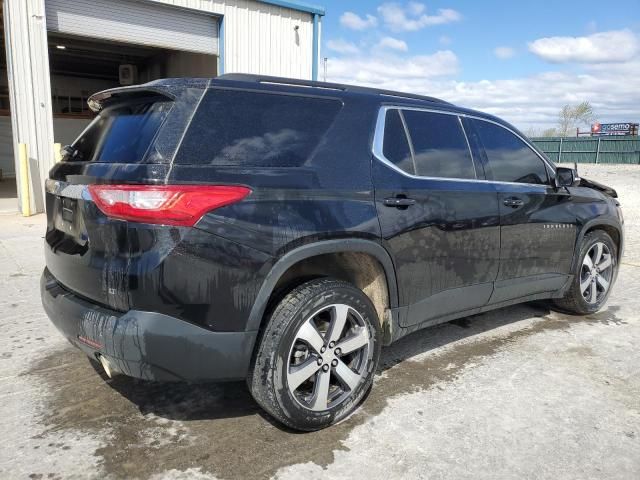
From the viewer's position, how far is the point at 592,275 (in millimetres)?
4719

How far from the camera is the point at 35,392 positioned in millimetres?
3137

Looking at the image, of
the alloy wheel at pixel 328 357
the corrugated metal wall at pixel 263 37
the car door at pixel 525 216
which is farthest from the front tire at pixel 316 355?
the corrugated metal wall at pixel 263 37

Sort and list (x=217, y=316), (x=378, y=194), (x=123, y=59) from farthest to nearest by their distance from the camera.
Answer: (x=123, y=59) → (x=378, y=194) → (x=217, y=316)

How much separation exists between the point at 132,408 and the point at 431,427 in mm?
1711

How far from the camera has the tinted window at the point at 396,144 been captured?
9.95 ft

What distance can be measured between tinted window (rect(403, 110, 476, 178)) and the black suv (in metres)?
0.01

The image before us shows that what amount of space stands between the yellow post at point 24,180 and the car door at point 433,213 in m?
9.43

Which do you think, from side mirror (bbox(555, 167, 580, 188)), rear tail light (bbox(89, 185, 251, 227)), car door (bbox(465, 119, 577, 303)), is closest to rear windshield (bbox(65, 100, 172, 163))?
rear tail light (bbox(89, 185, 251, 227))

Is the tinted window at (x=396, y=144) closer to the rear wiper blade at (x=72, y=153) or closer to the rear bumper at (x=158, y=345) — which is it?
the rear bumper at (x=158, y=345)

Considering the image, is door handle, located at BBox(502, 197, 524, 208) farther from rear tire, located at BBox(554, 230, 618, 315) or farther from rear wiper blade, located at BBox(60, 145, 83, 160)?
rear wiper blade, located at BBox(60, 145, 83, 160)

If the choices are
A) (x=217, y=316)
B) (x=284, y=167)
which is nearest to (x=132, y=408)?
(x=217, y=316)

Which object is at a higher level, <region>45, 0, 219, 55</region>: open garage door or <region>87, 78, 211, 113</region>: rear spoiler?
<region>45, 0, 219, 55</region>: open garage door

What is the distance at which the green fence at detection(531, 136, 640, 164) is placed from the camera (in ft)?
114

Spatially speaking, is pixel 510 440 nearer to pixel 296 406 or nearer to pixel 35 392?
pixel 296 406
